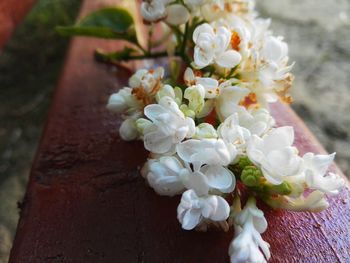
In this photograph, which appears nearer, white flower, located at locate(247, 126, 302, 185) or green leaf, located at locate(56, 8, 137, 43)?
white flower, located at locate(247, 126, 302, 185)

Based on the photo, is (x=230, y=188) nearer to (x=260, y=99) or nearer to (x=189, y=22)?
(x=260, y=99)

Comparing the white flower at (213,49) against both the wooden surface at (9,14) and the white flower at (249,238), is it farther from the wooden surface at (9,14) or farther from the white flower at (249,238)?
the wooden surface at (9,14)

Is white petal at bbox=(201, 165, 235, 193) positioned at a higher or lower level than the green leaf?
higher

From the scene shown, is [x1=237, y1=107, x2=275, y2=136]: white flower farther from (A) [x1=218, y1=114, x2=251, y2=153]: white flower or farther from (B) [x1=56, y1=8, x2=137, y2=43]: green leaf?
(B) [x1=56, y1=8, x2=137, y2=43]: green leaf

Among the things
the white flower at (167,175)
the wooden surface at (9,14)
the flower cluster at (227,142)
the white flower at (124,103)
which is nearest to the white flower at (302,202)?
the flower cluster at (227,142)

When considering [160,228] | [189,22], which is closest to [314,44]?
[189,22]

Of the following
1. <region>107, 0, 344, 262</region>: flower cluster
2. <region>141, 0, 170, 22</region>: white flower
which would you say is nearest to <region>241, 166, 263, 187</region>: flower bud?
<region>107, 0, 344, 262</region>: flower cluster

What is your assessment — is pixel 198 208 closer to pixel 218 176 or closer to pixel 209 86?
pixel 218 176
